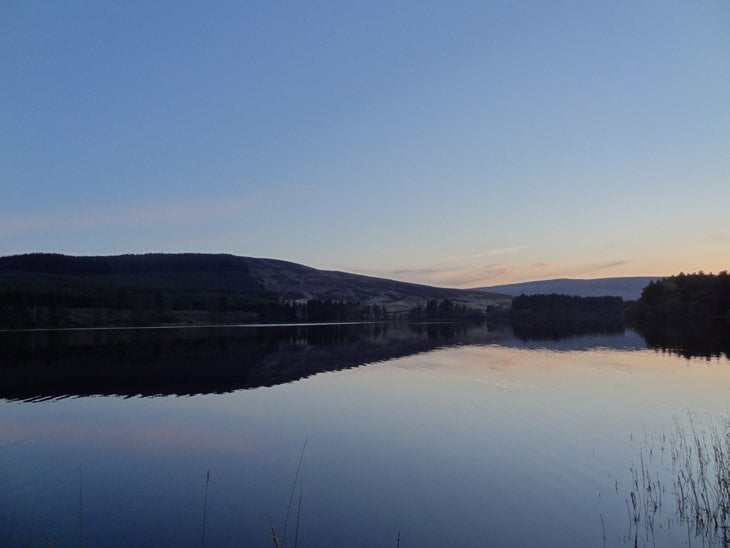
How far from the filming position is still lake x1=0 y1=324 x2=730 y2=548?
11.0 meters

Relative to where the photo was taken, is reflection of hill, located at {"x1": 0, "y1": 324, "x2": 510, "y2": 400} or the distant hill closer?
reflection of hill, located at {"x1": 0, "y1": 324, "x2": 510, "y2": 400}

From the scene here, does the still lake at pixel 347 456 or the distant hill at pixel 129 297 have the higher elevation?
the distant hill at pixel 129 297

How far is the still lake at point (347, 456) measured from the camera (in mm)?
11016

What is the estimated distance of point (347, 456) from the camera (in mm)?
16281

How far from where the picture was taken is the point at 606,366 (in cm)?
3866

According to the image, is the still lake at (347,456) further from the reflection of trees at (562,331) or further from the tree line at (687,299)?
the tree line at (687,299)

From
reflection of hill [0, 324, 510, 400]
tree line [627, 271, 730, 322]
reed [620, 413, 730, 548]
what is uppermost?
A: tree line [627, 271, 730, 322]

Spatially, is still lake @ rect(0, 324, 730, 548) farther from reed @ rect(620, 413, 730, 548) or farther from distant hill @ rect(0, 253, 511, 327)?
distant hill @ rect(0, 253, 511, 327)

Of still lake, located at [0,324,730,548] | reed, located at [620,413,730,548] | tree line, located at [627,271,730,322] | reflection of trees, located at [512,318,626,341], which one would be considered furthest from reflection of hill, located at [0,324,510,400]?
tree line, located at [627,271,730,322]

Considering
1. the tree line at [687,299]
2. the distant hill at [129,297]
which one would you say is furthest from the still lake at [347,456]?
the distant hill at [129,297]

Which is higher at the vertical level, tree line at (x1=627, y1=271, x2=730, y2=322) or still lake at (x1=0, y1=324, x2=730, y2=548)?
tree line at (x1=627, y1=271, x2=730, y2=322)

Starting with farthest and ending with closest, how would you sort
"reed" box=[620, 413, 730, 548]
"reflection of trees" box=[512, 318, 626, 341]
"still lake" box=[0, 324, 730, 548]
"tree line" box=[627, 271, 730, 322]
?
"tree line" box=[627, 271, 730, 322]
"reflection of trees" box=[512, 318, 626, 341]
"still lake" box=[0, 324, 730, 548]
"reed" box=[620, 413, 730, 548]

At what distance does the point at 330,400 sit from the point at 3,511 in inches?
626

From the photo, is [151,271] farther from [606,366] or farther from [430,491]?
[430,491]
